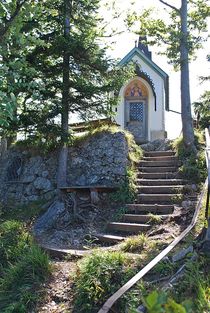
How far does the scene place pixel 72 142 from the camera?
34.8 feet

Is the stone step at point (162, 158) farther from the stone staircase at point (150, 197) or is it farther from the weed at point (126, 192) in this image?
the weed at point (126, 192)

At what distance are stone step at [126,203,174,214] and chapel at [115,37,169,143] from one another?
29.0 ft

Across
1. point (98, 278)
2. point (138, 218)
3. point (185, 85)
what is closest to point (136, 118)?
point (185, 85)

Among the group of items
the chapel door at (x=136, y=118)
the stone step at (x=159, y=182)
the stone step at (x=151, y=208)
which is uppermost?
the chapel door at (x=136, y=118)

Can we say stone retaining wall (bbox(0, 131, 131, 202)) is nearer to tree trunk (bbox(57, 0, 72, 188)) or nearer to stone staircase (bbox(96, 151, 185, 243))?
tree trunk (bbox(57, 0, 72, 188))

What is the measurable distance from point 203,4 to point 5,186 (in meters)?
8.01

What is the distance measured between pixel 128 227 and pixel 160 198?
131cm

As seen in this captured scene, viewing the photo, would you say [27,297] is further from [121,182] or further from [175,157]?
[175,157]

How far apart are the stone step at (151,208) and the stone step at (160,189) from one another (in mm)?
675

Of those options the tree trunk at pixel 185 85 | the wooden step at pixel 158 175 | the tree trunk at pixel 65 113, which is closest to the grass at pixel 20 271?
the tree trunk at pixel 65 113

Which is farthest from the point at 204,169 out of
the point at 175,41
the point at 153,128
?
the point at 153,128

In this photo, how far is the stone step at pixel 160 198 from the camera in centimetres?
838

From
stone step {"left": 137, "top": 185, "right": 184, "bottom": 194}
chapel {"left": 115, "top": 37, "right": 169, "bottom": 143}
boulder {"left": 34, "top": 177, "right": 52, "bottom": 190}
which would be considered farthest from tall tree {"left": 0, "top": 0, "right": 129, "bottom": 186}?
chapel {"left": 115, "top": 37, "right": 169, "bottom": 143}

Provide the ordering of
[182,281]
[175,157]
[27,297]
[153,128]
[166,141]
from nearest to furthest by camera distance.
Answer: [182,281] → [27,297] → [175,157] → [166,141] → [153,128]
